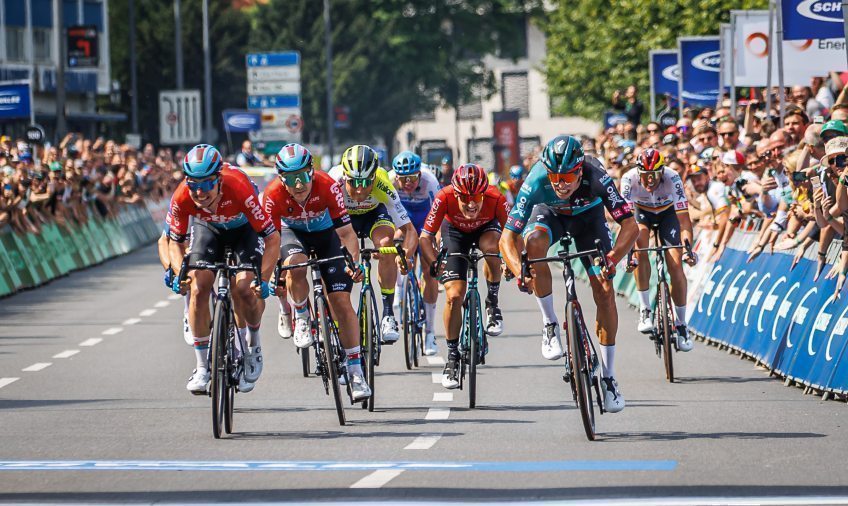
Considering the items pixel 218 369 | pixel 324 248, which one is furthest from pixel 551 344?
pixel 218 369

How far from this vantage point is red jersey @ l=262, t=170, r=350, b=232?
13070mm

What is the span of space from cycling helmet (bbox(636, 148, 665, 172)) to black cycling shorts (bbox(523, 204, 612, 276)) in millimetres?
4127

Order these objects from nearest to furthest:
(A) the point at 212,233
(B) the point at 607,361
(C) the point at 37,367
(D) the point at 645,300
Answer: (B) the point at 607,361 < (A) the point at 212,233 < (D) the point at 645,300 < (C) the point at 37,367

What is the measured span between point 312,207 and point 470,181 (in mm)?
1707

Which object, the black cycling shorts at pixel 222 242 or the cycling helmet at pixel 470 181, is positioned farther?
the cycling helmet at pixel 470 181

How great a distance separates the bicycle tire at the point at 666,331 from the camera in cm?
1550

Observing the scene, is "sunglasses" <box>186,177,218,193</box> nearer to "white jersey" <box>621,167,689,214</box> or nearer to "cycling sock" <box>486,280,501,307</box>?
"cycling sock" <box>486,280,501,307</box>

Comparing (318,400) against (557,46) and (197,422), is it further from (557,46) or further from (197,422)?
(557,46)

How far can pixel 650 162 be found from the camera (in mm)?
16703

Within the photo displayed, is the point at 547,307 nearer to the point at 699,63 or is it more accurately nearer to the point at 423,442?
the point at 423,442

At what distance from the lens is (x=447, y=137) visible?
117375mm

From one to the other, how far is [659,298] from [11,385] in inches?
213

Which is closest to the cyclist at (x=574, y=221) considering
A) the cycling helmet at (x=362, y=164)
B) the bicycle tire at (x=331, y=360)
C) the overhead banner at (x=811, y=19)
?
the bicycle tire at (x=331, y=360)

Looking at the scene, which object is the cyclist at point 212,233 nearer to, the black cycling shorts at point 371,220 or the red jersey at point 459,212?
the red jersey at point 459,212
